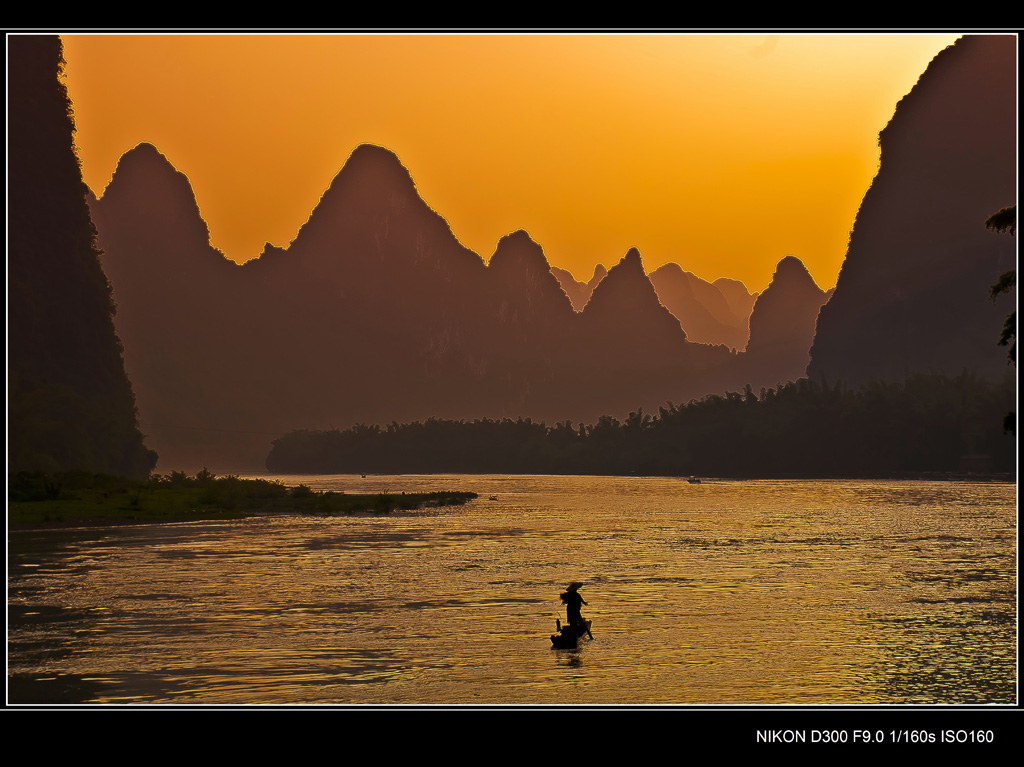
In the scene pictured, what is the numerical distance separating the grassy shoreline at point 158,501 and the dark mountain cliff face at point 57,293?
25.2ft

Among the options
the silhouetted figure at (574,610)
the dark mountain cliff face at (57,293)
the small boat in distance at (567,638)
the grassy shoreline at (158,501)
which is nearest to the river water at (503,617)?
the small boat in distance at (567,638)

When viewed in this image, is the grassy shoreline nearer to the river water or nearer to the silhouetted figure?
the river water

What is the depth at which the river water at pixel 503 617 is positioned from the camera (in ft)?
79.3

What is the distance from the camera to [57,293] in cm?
10681

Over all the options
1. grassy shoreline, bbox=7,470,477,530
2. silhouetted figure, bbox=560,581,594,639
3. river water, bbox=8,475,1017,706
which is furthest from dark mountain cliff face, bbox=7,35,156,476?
silhouetted figure, bbox=560,581,594,639

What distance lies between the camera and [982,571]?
1876 inches

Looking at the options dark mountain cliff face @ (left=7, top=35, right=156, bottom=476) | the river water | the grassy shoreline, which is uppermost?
dark mountain cliff face @ (left=7, top=35, right=156, bottom=476)

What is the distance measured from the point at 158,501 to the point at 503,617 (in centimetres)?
5116

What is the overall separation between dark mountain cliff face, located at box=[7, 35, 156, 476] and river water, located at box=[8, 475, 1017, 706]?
30.5m

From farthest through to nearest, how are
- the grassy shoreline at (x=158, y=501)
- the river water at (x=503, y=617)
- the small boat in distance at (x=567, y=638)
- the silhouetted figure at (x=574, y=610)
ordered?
the grassy shoreline at (x=158, y=501) < the silhouetted figure at (x=574, y=610) < the small boat in distance at (x=567, y=638) < the river water at (x=503, y=617)

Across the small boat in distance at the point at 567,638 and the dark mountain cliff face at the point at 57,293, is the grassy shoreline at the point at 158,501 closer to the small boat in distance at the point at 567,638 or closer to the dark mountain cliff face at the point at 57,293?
the dark mountain cliff face at the point at 57,293

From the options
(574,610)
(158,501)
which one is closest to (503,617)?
(574,610)

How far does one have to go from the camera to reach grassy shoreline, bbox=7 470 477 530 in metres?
68.0

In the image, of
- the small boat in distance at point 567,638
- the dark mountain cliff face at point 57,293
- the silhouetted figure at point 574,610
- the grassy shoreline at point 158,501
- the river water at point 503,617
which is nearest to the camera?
the river water at point 503,617
